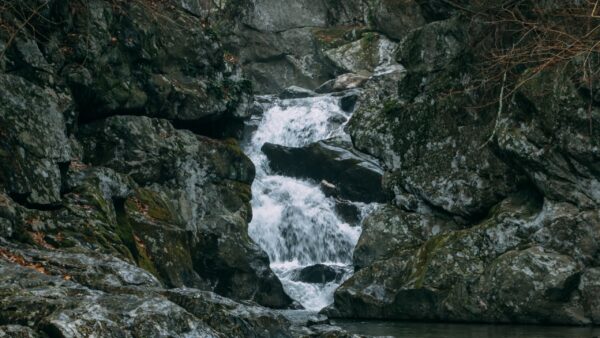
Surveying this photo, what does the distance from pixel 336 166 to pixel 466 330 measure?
47.8 feet

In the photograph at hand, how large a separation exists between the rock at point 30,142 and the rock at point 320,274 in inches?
416

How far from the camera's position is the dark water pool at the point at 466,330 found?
46.5 ft

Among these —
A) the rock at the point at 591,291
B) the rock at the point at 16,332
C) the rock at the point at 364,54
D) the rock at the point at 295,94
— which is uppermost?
the rock at the point at 364,54

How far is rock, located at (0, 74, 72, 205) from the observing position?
13273mm

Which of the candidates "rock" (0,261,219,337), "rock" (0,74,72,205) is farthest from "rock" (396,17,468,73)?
"rock" (0,261,219,337)

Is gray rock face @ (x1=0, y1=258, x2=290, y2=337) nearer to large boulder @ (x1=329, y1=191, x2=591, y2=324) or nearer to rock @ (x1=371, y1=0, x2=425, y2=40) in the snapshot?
large boulder @ (x1=329, y1=191, x2=591, y2=324)

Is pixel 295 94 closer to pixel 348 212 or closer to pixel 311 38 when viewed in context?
pixel 311 38

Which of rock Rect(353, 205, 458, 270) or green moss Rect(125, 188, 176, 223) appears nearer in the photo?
green moss Rect(125, 188, 176, 223)

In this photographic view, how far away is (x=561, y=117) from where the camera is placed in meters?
17.6

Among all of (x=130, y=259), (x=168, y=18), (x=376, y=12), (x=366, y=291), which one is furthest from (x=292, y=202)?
(x=376, y=12)

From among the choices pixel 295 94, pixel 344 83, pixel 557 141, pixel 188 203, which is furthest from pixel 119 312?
pixel 344 83

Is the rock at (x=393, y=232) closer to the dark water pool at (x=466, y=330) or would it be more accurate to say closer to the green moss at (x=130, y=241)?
the dark water pool at (x=466, y=330)

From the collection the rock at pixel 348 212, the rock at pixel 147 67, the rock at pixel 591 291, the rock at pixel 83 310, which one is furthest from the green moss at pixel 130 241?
the rock at pixel 348 212

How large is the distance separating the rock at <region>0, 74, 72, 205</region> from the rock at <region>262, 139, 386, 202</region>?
49.7 ft
